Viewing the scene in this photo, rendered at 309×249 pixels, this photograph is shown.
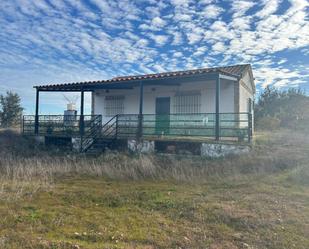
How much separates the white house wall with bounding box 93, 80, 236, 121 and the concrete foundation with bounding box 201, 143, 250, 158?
3.75 meters

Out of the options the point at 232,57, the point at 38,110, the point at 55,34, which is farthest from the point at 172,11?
the point at 38,110

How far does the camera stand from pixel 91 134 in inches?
548

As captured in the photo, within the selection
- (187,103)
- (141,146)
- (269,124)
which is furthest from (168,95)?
(269,124)

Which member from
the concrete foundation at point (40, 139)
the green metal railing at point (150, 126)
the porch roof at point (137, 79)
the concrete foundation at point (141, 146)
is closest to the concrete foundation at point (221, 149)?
→ the green metal railing at point (150, 126)

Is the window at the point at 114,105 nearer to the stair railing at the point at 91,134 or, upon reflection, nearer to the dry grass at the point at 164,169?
the stair railing at the point at 91,134

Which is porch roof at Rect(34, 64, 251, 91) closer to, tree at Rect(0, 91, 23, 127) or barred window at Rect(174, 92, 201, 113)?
barred window at Rect(174, 92, 201, 113)

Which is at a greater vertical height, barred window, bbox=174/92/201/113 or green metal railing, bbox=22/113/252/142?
barred window, bbox=174/92/201/113

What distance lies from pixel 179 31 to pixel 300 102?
2568cm

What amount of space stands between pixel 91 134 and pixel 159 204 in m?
9.32

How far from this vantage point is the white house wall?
13.4 meters

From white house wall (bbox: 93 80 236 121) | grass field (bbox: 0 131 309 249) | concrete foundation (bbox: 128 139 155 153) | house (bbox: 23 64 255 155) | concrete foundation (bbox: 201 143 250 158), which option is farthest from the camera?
white house wall (bbox: 93 80 236 121)

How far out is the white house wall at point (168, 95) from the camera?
526 inches

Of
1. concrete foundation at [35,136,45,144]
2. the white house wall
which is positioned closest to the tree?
concrete foundation at [35,136,45,144]

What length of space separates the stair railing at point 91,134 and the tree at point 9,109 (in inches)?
776
